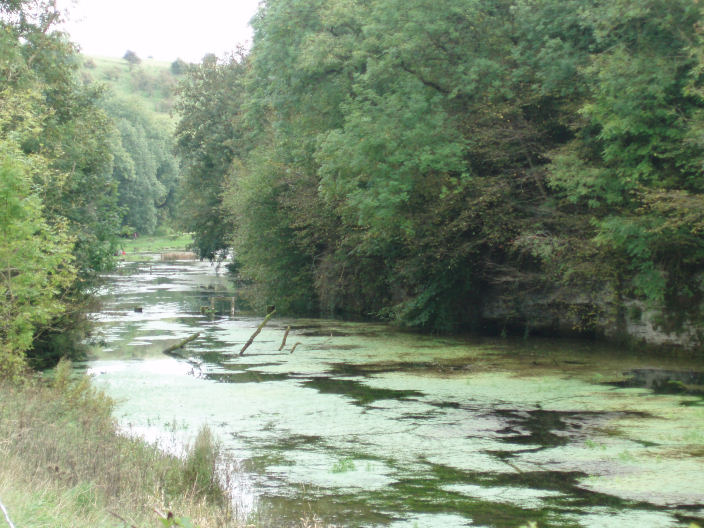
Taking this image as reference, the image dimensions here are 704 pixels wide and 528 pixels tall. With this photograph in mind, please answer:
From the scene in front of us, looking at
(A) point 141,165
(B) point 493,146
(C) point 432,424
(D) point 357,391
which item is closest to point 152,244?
(A) point 141,165

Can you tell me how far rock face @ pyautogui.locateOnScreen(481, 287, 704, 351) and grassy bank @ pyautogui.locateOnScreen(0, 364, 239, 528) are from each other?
12.4m

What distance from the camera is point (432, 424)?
1216 centimetres

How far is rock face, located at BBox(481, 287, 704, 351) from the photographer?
61.5 ft

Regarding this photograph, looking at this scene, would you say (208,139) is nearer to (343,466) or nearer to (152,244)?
(343,466)

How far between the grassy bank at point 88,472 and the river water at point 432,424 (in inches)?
26.6

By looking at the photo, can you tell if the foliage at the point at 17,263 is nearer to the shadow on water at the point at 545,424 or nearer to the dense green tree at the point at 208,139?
the shadow on water at the point at 545,424

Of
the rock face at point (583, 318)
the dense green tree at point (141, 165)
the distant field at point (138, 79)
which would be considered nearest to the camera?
the rock face at point (583, 318)

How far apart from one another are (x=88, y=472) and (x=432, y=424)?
5746 mm

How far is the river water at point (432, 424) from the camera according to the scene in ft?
27.8

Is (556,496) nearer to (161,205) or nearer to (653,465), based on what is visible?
(653,465)

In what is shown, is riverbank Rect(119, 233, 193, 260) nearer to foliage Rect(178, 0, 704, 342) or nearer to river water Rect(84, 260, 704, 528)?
foliage Rect(178, 0, 704, 342)

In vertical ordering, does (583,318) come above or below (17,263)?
below

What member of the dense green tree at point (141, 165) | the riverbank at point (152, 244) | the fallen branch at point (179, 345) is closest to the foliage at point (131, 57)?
the dense green tree at point (141, 165)

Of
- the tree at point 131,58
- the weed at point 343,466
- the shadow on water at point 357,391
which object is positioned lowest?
the weed at point 343,466
